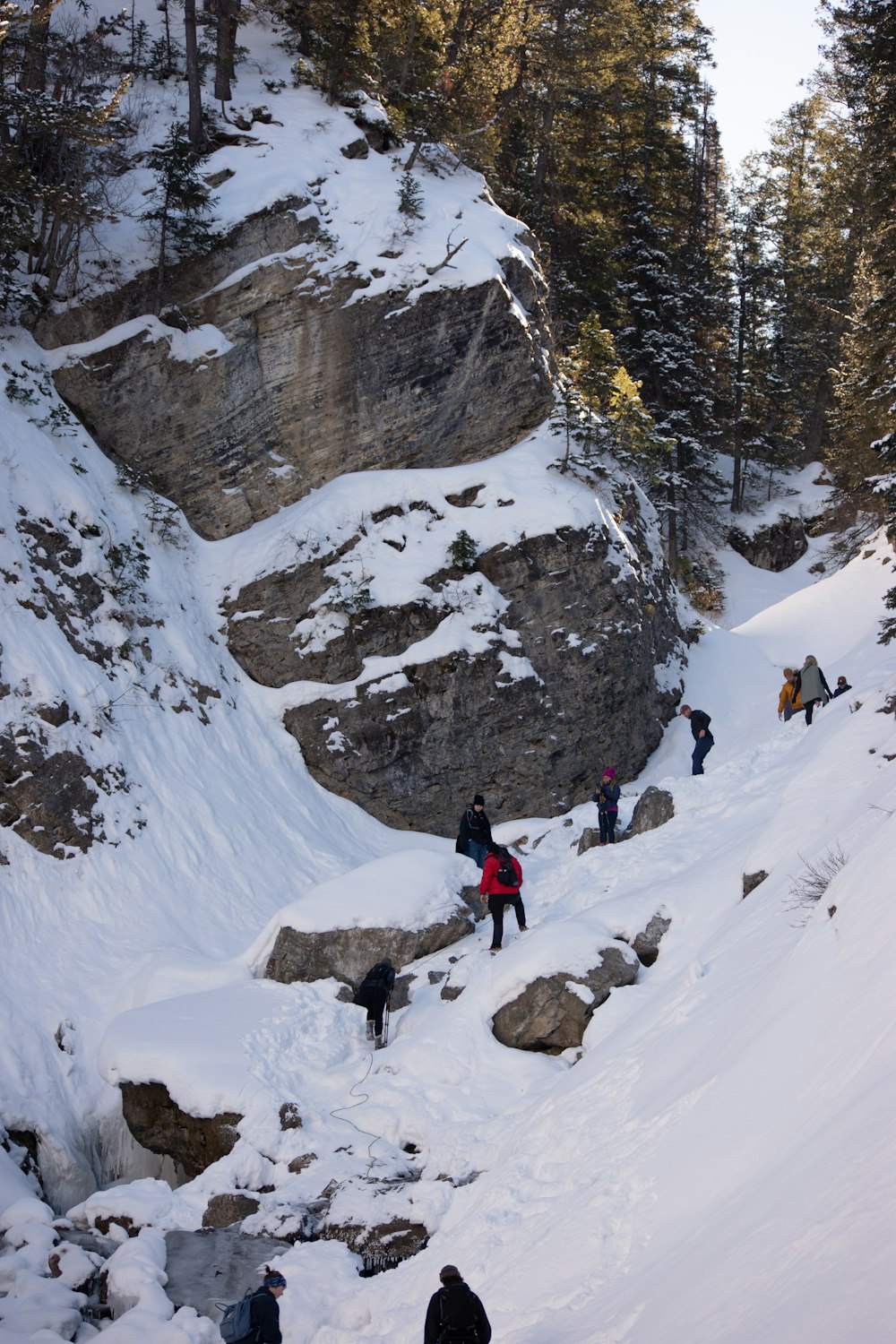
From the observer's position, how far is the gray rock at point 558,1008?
1027 centimetres

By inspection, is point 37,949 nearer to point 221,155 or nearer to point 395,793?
point 395,793

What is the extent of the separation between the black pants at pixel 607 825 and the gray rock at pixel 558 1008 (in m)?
4.60

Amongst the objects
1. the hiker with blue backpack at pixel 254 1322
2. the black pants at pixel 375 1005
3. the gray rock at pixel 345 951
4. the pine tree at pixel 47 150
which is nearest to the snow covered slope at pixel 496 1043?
the black pants at pixel 375 1005

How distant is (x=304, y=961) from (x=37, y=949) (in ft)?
11.9

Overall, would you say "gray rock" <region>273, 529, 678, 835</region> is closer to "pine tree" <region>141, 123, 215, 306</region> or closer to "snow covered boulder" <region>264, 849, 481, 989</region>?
"snow covered boulder" <region>264, 849, 481, 989</region>

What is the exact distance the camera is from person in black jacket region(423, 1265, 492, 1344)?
5.42 metres

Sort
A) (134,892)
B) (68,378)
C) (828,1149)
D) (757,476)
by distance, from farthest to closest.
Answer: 1. (757,476)
2. (68,378)
3. (134,892)
4. (828,1149)

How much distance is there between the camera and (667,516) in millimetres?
33219

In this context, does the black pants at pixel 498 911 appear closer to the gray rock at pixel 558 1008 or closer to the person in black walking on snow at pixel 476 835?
the gray rock at pixel 558 1008

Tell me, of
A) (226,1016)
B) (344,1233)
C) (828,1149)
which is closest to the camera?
(828,1149)

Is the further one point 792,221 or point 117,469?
point 792,221

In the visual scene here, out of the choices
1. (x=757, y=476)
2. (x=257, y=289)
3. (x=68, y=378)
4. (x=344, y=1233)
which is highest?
(x=257, y=289)

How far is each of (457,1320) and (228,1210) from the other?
4736mm

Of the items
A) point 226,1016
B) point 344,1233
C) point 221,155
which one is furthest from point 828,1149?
point 221,155
